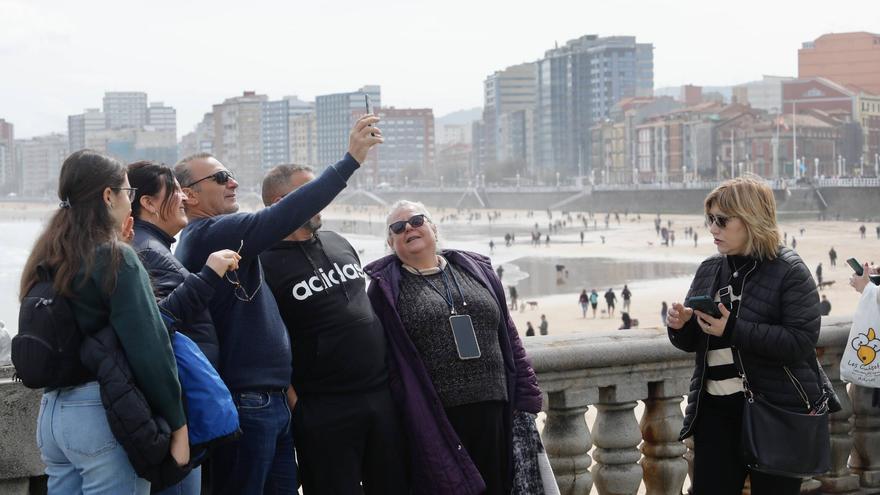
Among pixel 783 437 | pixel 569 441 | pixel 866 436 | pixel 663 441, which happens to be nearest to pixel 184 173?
pixel 569 441

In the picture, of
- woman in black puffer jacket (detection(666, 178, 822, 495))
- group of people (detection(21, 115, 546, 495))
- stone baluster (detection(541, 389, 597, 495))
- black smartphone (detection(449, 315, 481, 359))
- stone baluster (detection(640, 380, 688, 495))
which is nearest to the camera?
group of people (detection(21, 115, 546, 495))

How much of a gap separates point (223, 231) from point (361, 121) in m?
0.56

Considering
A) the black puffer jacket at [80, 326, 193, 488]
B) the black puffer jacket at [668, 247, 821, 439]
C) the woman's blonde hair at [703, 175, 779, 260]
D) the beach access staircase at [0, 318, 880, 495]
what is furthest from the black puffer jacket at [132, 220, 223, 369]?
the woman's blonde hair at [703, 175, 779, 260]

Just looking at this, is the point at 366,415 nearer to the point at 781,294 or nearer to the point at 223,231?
the point at 223,231

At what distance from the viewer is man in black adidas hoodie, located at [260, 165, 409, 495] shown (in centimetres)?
359

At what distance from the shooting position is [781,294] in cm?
385

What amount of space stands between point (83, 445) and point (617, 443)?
2.02 metres

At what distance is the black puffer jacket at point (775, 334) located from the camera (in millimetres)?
3779

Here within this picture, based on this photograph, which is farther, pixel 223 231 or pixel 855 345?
pixel 855 345

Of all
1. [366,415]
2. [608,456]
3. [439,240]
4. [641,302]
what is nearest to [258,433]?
[366,415]

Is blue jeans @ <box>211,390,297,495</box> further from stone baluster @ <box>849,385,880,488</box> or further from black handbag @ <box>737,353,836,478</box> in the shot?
stone baluster @ <box>849,385,880,488</box>

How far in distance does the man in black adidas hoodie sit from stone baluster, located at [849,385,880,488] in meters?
2.08

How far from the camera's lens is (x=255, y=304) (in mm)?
3453

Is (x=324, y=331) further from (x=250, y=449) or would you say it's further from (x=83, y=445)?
(x=83, y=445)
